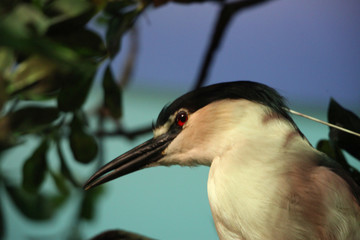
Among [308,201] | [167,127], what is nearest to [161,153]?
[167,127]

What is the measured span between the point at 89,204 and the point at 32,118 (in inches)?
12.1

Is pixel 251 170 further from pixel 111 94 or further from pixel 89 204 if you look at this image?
pixel 89 204

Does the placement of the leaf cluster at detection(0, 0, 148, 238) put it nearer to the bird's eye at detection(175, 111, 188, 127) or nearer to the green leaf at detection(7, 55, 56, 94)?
the green leaf at detection(7, 55, 56, 94)

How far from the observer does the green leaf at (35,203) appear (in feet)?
2.52

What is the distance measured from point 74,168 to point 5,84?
1.21ft

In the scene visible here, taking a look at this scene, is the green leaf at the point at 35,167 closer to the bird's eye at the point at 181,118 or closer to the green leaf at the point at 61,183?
the green leaf at the point at 61,183

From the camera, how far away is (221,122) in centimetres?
45

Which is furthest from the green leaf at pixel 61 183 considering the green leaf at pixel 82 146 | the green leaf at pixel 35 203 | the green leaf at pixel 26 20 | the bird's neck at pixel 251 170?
the bird's neck at pixel 251 170

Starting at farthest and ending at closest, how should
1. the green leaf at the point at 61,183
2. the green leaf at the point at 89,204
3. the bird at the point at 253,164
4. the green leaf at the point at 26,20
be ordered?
1. the green leaf at the point at 89,204
2. the green leaf at the point at 61,183
3. the green leaf at the point at 26,20
4. the bird at the point at 253,164

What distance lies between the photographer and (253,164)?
0.40 meters

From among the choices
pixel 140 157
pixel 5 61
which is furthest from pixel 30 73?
pixel 140 157

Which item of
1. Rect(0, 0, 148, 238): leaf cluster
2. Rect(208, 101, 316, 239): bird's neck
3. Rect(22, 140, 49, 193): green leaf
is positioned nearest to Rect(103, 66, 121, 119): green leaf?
Rect(0, 0, 148, 238): leaf cluster

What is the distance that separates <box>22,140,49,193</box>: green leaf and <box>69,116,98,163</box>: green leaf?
6 centimetres

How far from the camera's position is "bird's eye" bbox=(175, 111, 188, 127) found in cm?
46
